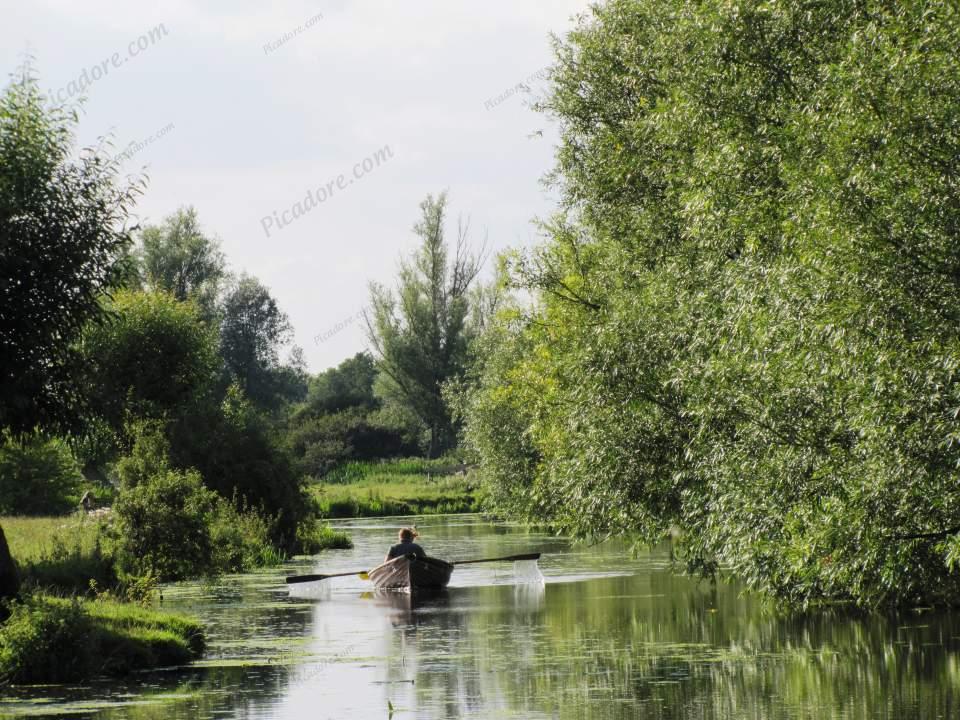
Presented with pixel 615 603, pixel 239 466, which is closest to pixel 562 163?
pixel 615 603

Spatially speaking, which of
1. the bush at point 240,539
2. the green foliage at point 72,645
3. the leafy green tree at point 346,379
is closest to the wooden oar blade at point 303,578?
the bush at point 240,539

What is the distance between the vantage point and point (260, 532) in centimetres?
4031

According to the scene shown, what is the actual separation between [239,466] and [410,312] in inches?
1809

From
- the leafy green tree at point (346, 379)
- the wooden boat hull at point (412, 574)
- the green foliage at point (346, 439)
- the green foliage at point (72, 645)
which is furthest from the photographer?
the leafy green tree at point (346, 379)

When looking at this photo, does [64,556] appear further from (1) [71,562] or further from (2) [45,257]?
(2) [45,257]

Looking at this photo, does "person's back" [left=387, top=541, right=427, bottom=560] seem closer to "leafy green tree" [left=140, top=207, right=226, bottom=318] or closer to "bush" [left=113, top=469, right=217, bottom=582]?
"bush" [left=113, top=469, right=217, bottom=582]

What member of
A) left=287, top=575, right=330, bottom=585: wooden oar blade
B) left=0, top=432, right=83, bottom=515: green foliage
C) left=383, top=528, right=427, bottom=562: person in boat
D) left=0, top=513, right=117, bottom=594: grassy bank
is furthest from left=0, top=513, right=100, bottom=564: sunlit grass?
left=0, top=432, right=83, bottom=515: green foliage

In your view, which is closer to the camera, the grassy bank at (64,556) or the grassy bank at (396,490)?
the grassy bank at (64,556)

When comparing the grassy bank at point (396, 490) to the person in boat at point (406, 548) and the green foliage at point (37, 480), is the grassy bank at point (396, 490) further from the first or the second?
the person in boat at point (406, 548)

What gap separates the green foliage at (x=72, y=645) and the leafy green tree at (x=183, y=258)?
68.5 meters

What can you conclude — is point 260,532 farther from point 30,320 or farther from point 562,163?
point 30,320

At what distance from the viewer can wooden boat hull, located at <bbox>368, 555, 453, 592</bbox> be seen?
30.1 meters

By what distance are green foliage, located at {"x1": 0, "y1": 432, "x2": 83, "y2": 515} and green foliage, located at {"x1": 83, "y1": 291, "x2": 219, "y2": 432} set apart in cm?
430

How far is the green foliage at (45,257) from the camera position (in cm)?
2016
